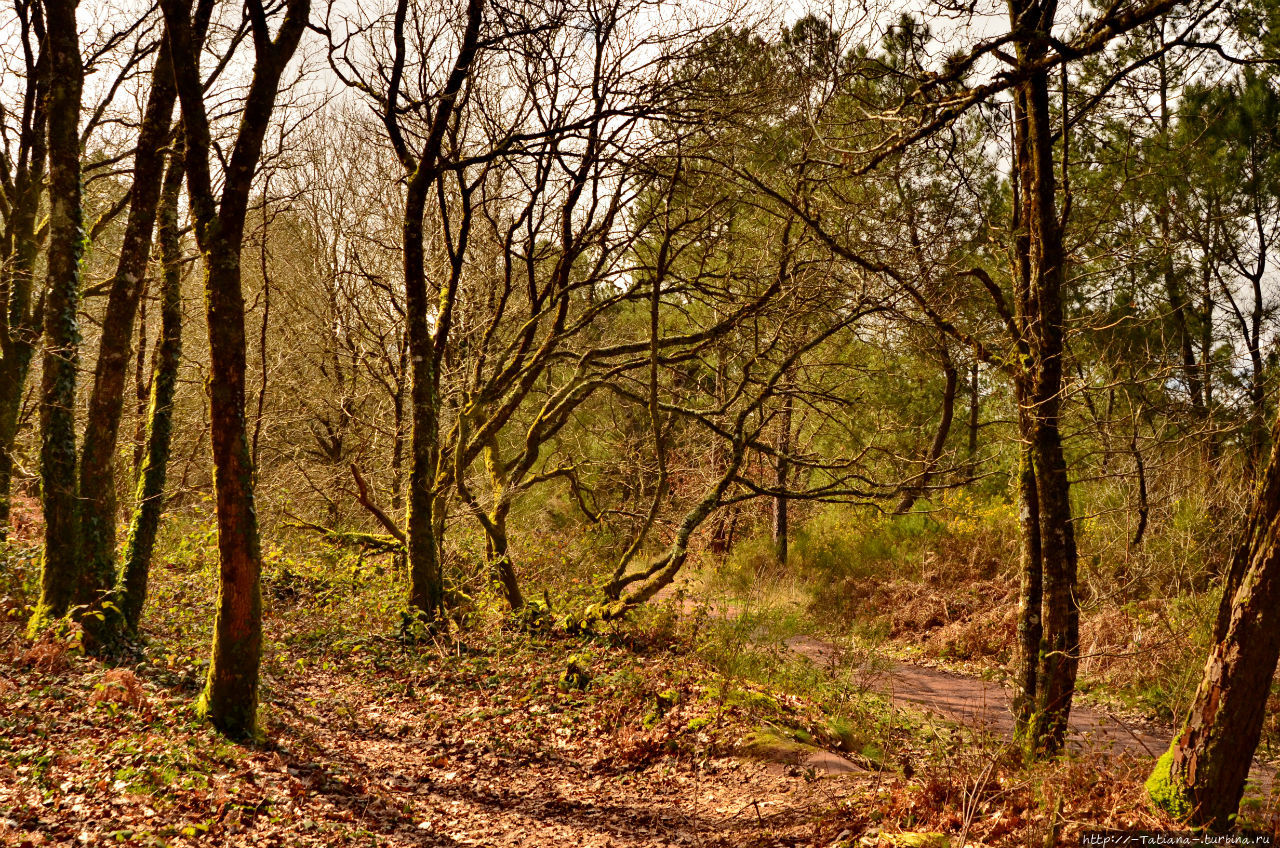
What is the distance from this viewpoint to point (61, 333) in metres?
7.50

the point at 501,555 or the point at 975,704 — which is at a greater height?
the point at 501,555

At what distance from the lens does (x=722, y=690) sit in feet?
24.1

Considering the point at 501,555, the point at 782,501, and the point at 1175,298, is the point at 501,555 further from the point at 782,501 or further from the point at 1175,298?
the point at 1175,298

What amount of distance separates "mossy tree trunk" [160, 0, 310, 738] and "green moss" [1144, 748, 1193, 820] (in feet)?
20.1

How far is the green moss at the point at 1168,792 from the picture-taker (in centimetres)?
400

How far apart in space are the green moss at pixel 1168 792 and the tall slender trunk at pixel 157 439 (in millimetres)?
8086

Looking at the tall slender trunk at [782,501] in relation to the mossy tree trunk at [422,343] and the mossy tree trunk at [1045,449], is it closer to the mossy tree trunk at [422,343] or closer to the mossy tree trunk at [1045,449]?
the mossy tree trunk at [422,343]

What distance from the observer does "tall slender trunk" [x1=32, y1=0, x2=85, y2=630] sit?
7.43 m

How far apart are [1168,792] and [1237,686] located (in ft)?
2.29

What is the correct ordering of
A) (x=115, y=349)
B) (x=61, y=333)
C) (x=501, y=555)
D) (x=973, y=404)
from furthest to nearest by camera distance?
1. (x=973, y=404)
2. (x=501, y=555)
3. (x=115, y=349)
4. (x=61, y=333)

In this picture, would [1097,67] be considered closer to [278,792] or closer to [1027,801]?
[1027,801]

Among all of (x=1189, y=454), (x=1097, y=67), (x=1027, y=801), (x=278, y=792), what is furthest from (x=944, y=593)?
(x=278, y=792)

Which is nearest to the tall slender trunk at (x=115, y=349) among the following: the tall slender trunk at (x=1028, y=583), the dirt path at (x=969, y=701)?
the dirt path at (x=969, y=701)

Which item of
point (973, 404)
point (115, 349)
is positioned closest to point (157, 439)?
point (115, 349)
